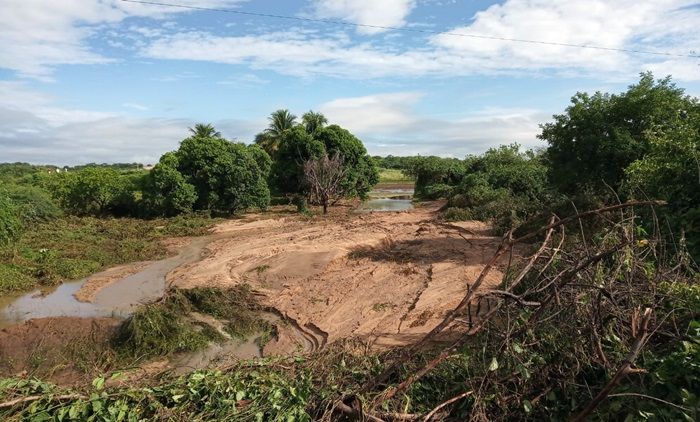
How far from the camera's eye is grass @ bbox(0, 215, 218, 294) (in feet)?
43.8

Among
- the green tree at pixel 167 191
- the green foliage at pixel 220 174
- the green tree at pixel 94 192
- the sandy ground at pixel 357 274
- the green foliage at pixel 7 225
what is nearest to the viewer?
the sandy ground at pixel 357 274

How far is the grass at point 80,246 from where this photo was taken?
43.8 feet

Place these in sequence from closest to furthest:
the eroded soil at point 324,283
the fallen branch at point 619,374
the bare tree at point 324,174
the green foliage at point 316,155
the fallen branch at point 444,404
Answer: the fallen branch at point 619,374
the fallen branch at point 444,404
the eroded soil at point 324,283
the bare tree at point 324,174
the green foliage at point 316,155

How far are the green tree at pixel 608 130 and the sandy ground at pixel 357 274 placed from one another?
3.48 metres

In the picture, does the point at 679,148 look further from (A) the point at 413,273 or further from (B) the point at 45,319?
(B) the point at 45,319

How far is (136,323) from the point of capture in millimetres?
8250

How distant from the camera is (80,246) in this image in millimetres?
16859

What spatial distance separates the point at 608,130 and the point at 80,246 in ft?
56.3

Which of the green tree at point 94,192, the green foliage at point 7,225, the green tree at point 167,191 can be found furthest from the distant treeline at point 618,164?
the green tree at point 94,192

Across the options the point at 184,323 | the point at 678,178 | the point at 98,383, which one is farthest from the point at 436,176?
the point at 98,383

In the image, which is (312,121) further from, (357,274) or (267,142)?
(357,274)

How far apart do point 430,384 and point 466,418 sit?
462mm

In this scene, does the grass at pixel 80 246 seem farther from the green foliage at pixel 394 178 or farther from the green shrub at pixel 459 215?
the green foliage at pixel 394 178

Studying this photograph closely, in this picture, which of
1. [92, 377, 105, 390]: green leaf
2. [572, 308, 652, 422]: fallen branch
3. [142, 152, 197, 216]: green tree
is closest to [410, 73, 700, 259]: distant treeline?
[572, 308, 652, 422]: fallen branch
